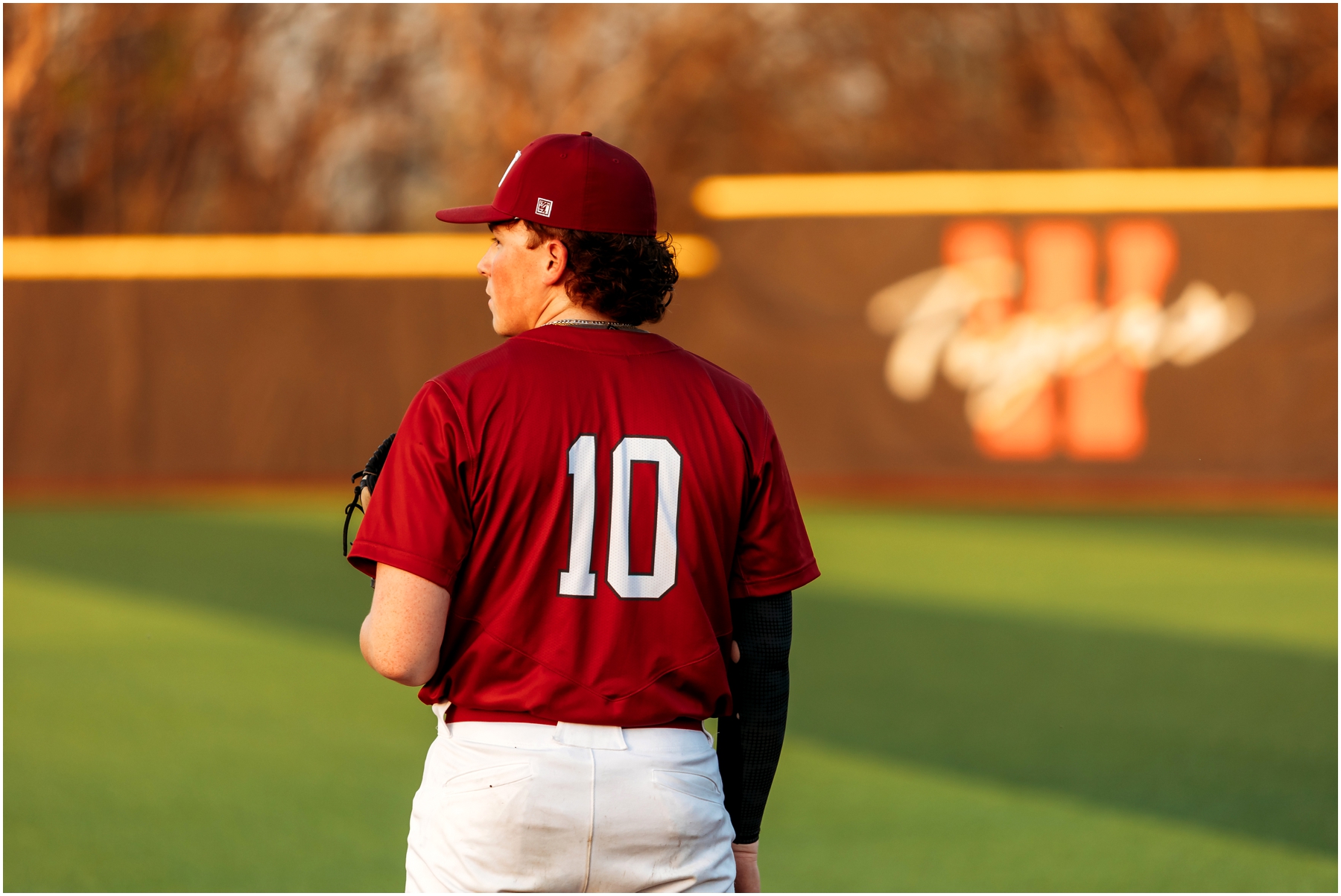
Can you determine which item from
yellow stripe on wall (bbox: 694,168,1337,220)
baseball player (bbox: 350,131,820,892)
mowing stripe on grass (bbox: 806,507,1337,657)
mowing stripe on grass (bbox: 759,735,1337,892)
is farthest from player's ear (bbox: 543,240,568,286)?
yellow stripe on wall (bbox: 694,168,1337,220)

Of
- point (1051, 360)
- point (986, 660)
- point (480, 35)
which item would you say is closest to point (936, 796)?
point (986, 660)

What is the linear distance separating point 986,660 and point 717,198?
25.3 feet

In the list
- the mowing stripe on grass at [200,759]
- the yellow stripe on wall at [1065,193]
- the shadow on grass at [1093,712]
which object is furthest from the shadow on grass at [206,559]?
the yellow stripe on wall at [1065,193]

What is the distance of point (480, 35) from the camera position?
19.0m

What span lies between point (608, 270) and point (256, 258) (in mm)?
12857

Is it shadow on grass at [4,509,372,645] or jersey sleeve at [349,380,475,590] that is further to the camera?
shadow on grass at [4,509,372,645]

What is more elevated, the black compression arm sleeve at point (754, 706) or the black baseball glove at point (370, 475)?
the black baseball glove at point (370, 475)

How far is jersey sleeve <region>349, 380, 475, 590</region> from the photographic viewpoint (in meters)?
1.93

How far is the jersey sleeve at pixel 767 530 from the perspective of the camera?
2.13 meters

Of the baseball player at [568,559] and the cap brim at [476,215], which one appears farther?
the cap brim at [476,215]

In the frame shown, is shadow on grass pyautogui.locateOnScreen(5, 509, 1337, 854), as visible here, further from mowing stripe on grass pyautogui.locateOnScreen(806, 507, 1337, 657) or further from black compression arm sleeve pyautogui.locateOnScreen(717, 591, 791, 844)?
black compression arm sleeve pyautogui.locateOnScreen(717, 591, 791, 844)

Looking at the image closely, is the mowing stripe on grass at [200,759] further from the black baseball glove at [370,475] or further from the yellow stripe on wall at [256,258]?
the yellow stripe on wall at [256,258]

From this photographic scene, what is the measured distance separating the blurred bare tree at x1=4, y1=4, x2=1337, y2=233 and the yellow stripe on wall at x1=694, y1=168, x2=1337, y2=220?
5977 mm

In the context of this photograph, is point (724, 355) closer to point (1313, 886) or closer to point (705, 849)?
point (1313, 886)
